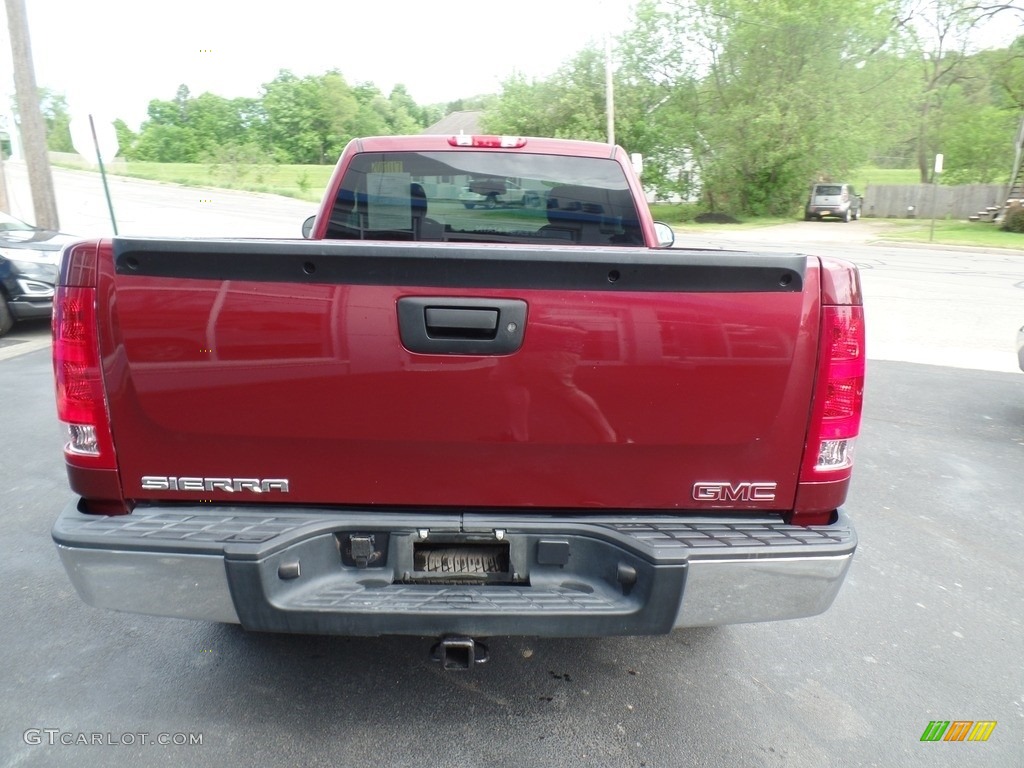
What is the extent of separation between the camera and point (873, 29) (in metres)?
31.6

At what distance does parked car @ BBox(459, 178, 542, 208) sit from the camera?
12.7 feet

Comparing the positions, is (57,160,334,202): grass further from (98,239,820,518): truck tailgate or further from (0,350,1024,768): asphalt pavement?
(98,239,820,518): truck tailgate

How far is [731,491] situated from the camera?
2289mm

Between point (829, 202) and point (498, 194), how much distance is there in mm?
33952

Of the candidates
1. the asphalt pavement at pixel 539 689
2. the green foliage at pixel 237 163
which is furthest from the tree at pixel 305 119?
the asphalt pavement at pixel 539 689

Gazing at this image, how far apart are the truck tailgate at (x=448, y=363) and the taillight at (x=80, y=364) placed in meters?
0.04

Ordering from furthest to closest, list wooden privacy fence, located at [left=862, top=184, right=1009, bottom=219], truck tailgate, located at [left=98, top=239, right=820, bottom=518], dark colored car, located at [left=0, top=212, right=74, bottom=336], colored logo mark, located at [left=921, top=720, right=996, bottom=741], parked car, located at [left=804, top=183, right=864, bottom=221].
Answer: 1. wooden privacy fence, located at [left=862, top=184, right=1009, bottom=219]
2. parked car, located at [left=804, top=183, right=864, bottom=221]
3. dark colored car, located at [left=0, top=212, right=74, bottom=336]
4. colored logo mark, located at [left=921, top=720, right=996, bottom=741]
5. truck tailgate, located at [left=98, top=239, right=820, bottom=518]

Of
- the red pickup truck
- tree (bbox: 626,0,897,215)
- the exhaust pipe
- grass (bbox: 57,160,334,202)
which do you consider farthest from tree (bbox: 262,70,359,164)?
the exhaust pipe

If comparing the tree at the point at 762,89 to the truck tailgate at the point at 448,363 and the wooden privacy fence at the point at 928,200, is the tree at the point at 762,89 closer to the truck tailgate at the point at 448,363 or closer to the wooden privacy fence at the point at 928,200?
the wooden privacy fence at the point at 928,200

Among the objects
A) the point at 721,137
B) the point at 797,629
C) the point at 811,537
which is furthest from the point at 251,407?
the point at 721,137

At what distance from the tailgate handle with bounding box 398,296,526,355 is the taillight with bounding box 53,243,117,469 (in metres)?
0.87

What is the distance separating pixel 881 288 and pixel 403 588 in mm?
14228

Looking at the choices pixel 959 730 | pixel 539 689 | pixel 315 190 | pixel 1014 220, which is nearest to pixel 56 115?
pixel 315 190

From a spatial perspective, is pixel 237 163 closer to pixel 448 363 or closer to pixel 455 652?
pixel 448 363
